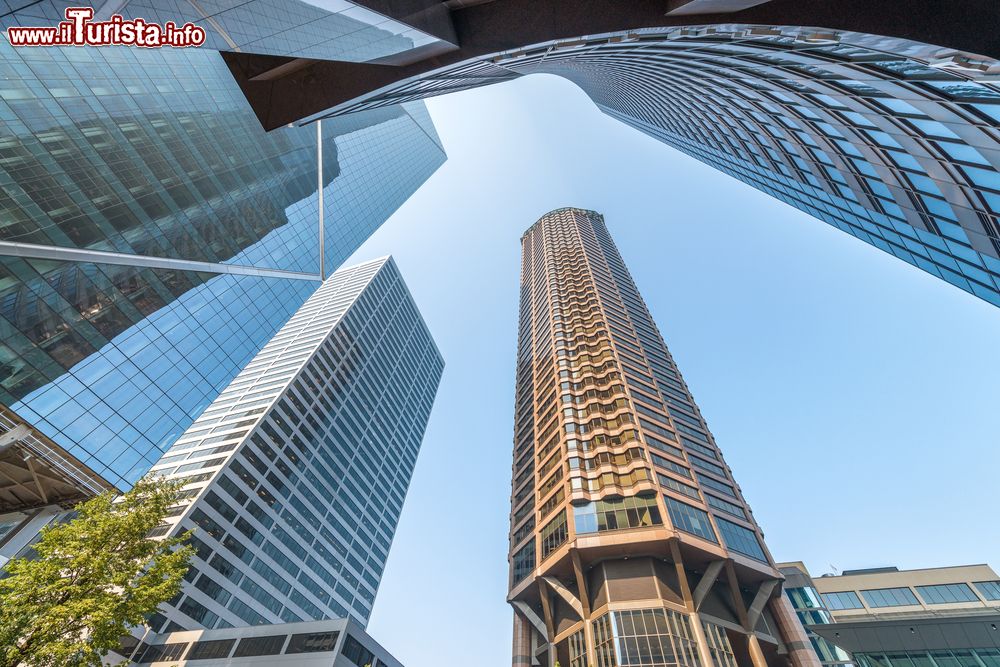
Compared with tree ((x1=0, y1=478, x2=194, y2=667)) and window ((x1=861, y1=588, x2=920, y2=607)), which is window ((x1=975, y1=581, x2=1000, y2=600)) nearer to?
window ((x1=861, y1=588, x2=920, y2=607))

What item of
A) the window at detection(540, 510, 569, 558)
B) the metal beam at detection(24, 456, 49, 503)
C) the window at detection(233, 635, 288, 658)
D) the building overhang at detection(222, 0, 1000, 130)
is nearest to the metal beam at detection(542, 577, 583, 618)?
the window at detection(540, 510, 569, 558)

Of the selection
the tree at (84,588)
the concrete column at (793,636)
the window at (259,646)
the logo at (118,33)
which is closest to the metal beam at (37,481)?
the tree at (84,588)

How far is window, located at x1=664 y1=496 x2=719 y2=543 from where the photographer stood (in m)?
32.9

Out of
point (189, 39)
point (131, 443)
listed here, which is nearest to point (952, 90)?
point (189, 39)

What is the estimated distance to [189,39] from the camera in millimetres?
8953

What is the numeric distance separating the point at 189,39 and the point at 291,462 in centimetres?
7040

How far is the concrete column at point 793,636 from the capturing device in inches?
1221

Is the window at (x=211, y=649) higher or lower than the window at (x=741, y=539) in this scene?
lower

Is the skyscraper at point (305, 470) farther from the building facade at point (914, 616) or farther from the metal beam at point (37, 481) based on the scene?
the building facade at point (914, 616)

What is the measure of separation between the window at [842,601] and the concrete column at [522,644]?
1714 inches

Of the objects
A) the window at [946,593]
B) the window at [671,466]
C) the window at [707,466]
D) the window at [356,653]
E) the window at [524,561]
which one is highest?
the window at [707,466]

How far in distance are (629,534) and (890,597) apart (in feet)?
153

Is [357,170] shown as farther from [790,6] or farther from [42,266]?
[790,6]

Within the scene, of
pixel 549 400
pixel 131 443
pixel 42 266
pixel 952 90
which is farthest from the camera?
pixel 549 400
